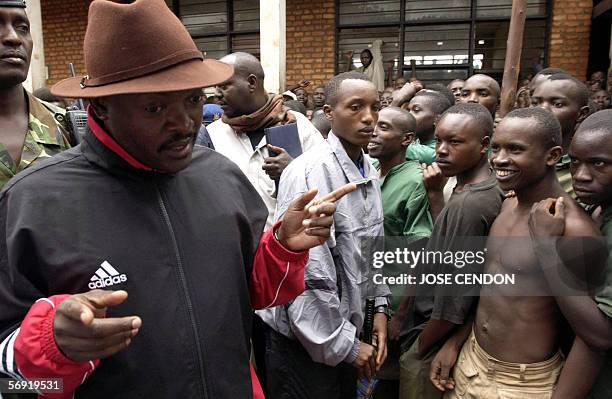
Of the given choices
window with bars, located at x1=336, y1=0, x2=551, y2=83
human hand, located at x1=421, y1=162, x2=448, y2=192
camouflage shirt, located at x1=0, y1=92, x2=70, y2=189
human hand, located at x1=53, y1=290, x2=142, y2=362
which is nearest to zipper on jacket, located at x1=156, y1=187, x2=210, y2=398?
human hand, located at x1=53, y1=290, x2=142, y2=362

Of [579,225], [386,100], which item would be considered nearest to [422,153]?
[579,225]

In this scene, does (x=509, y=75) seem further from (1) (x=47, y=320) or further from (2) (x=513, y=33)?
(1) (x=47, y=320)

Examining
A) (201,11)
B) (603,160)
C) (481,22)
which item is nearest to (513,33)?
(603,160)

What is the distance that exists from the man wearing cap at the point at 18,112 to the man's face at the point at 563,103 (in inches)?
103

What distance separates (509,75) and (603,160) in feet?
7.23

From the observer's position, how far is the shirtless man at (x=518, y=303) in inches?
66.1

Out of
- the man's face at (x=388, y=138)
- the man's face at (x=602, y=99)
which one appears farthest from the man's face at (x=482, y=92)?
the man's face at (x=602, y=99)

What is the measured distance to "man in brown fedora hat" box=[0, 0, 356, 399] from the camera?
1024 mm

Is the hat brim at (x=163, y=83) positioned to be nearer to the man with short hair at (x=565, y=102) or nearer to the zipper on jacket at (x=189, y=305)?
the zipper on jacket at (x=189, y=305)

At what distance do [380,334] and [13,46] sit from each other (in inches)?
76.6

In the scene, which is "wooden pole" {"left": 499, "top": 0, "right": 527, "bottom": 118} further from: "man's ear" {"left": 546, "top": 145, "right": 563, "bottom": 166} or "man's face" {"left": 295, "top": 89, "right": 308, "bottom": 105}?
"man's face" {"left": 295, "top": 89, "right": 308, "bottom": 105}

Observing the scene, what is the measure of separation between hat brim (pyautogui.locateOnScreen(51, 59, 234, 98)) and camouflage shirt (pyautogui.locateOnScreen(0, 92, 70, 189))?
2.02 feet

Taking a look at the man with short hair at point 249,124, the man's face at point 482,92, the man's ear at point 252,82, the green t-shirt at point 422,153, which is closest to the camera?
the man with short hair at point 249,124

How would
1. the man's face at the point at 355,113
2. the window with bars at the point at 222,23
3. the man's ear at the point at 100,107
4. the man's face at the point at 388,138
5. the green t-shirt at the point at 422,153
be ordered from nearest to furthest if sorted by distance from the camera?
the man's ear at the point at 100,107 → the man's face at the point at 355,113 → the man's face at the point at 388,138 → the green t-shirt at the point at 422,153 → the window with bars at the point at 222,23
